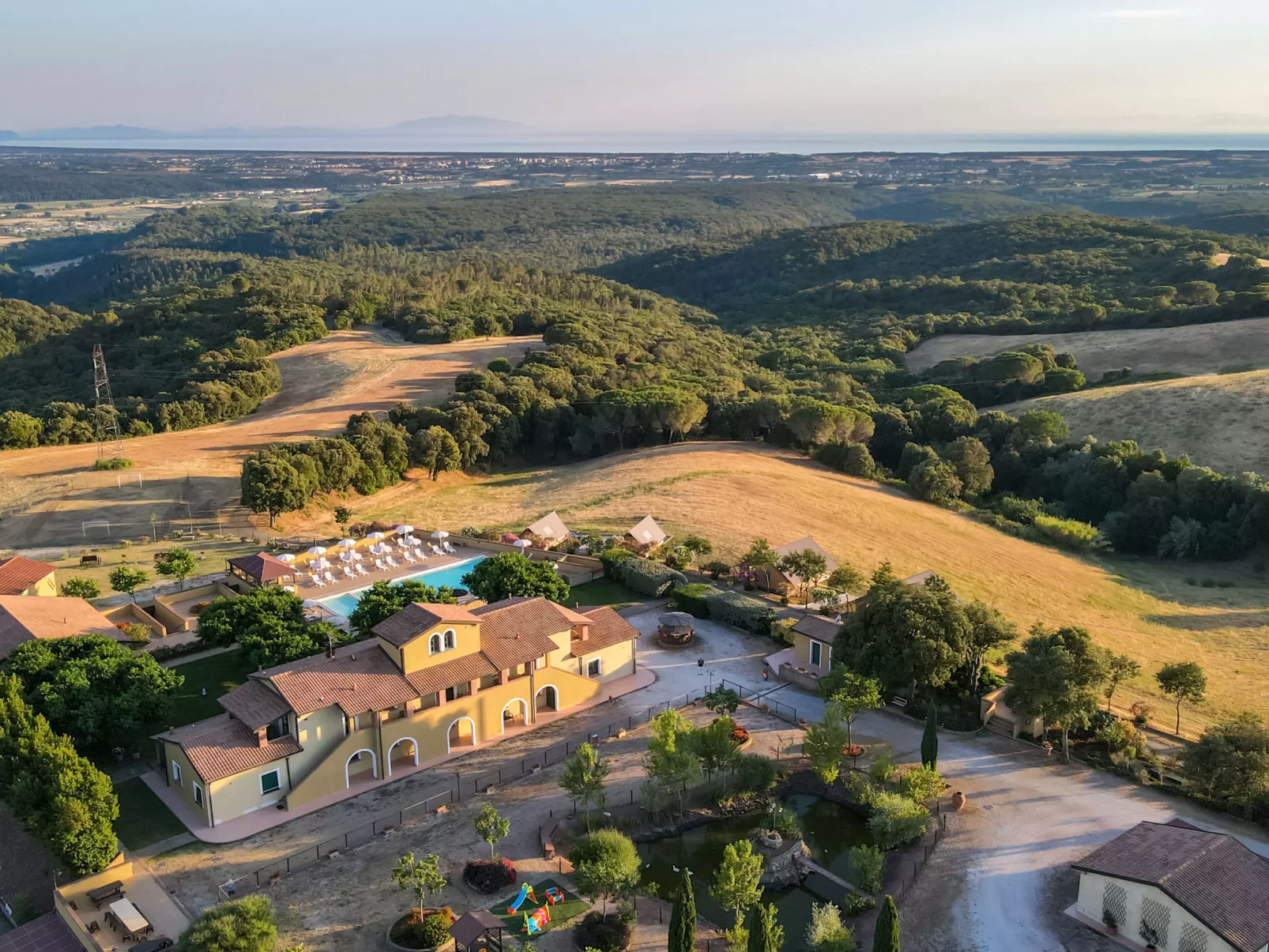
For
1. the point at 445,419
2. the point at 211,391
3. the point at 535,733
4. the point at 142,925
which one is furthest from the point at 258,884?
the point at 211,391

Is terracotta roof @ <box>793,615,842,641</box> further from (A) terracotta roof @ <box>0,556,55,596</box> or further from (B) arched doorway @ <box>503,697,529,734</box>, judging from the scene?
(A) terracotta roof @ <box>0,556,55,596</box>

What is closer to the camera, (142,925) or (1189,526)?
(142,925)

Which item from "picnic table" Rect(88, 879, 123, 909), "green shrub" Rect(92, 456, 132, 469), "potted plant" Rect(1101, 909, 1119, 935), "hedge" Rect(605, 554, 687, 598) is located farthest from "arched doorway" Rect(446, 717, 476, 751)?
"green shrub" Rect(92, 456, 132, 469)

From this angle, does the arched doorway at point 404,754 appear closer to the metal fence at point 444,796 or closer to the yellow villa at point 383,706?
the yellow villa at point 383,706

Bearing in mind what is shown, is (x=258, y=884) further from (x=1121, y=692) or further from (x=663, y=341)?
(x=663, y=341)

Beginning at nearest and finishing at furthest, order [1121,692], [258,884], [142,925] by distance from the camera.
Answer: [142,925]
[258,884]
[1121,692]

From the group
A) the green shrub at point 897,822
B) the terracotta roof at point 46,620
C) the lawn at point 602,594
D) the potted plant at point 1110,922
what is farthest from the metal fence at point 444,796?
the terracotta roof at point 46,620
